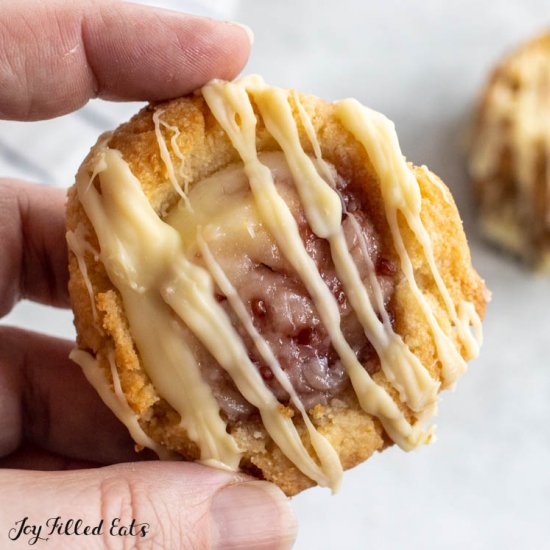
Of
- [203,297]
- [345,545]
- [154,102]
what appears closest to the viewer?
[203,297]

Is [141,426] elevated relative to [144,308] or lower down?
lower down

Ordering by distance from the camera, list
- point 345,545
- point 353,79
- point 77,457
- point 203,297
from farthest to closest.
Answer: point 353,79, point 345,545, point 77,457, point 203,297

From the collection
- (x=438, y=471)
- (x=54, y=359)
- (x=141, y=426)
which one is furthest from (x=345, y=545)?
(x=141, y=426)

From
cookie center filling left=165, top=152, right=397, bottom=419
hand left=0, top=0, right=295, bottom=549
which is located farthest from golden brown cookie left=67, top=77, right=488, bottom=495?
hand left=0, top=0, right=295, bottom=549

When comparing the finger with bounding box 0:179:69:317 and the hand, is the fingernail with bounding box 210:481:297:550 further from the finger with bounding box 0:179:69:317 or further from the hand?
the finger with bounding box 0:179:69:317

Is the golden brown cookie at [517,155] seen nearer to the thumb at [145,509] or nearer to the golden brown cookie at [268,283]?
the golden brown cookie at [268,283]

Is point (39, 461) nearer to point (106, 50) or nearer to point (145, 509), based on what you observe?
point (145, 509)

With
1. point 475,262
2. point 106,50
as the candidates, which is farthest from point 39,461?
point 475,262

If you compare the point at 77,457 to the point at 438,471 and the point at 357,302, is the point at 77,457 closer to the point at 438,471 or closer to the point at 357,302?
the point at 357,302
